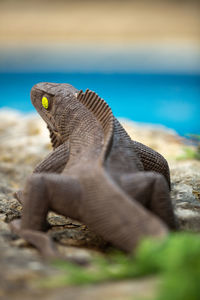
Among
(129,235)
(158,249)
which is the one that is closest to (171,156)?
(129,235)

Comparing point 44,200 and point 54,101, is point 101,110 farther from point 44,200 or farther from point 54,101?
point 44,200

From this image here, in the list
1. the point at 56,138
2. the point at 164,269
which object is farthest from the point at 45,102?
the point at 164,269

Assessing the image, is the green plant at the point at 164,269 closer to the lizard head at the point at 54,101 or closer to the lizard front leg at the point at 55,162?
the lizard front leg at the point at 55,162

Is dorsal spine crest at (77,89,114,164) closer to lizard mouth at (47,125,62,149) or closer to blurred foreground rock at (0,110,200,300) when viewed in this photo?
lizard mouth at (47,125,62,149)

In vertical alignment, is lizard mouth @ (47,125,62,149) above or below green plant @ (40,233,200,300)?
above

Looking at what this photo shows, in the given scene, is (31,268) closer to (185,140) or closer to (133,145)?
(133,145)

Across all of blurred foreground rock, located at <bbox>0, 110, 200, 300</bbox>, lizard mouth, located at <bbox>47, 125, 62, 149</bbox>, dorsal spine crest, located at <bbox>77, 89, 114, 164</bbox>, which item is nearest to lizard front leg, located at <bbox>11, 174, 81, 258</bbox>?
blurred foreground rock, located at <bbox>0, 110, 200, 300</bbox>
